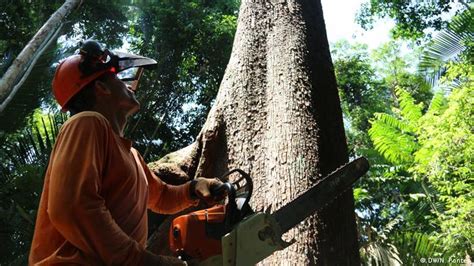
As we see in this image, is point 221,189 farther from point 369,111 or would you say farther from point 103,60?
point 369,111

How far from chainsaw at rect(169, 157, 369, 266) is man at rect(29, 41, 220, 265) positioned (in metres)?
0.15

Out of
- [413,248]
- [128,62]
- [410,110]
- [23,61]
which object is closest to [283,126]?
[128,62]

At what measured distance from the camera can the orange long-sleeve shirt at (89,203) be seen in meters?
1.37

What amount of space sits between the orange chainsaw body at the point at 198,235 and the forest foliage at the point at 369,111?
4764mm

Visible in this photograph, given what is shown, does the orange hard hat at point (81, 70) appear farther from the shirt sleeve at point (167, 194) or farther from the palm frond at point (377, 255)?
the palm frond at point (377, 255)

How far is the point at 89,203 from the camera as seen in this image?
1.38 m

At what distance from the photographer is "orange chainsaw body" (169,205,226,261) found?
1.62m

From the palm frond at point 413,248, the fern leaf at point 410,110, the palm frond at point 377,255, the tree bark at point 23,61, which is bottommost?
the palm frond at point 413,248

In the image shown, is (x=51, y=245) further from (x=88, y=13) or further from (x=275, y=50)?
(x=88, y=13)

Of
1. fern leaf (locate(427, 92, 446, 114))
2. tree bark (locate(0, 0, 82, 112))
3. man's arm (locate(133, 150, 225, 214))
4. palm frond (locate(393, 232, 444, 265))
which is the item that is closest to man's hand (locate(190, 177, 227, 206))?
man's arm (locate(133, 150, 225, 214))

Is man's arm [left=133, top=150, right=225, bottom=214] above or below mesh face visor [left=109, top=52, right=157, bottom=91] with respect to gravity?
below

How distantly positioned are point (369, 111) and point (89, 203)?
14.7 meters

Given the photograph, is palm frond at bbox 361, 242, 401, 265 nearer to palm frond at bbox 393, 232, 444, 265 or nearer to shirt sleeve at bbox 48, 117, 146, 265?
palm frond at bbox 393, 232, 444, 265

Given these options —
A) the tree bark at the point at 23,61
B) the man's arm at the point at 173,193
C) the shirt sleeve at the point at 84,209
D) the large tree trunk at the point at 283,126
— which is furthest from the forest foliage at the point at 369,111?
the shirt sleeve at the point at 84,209
